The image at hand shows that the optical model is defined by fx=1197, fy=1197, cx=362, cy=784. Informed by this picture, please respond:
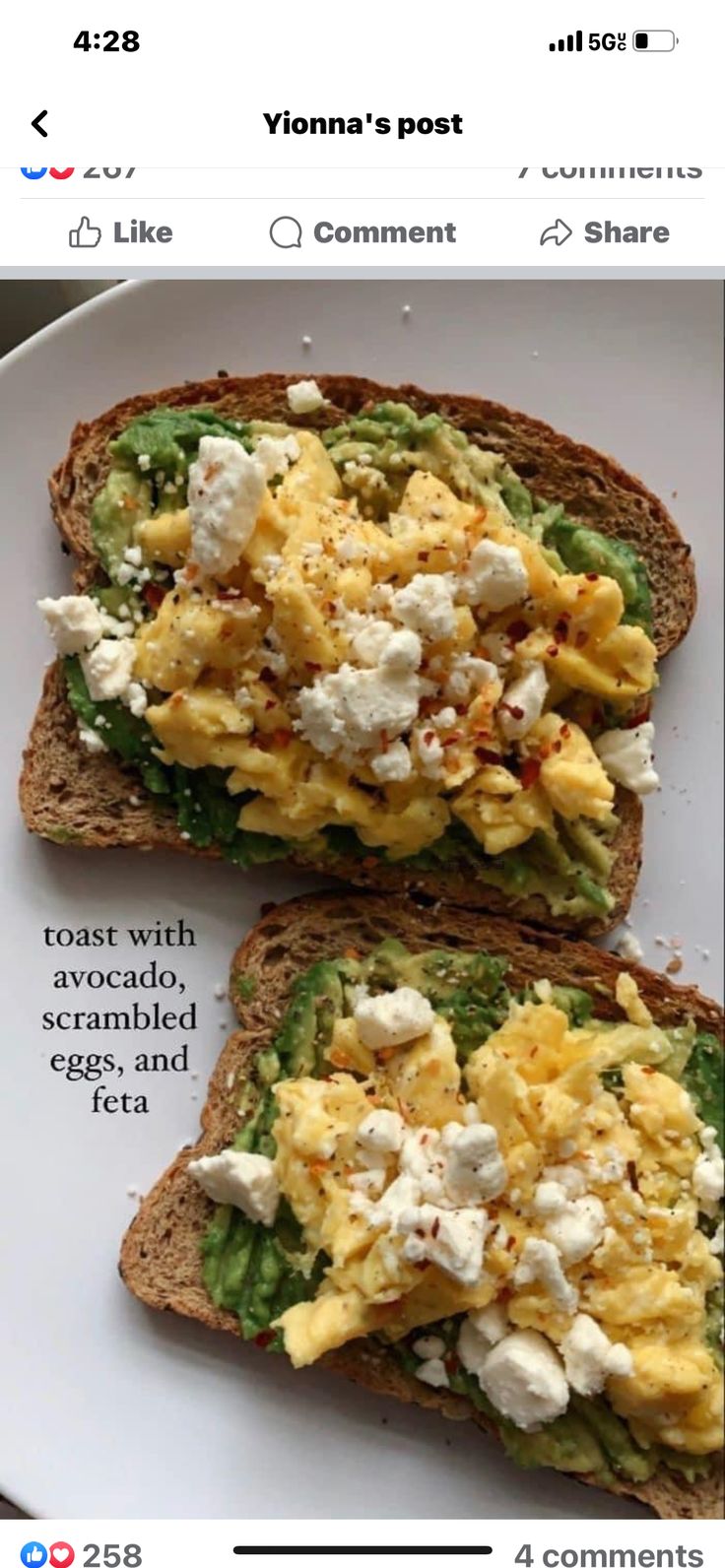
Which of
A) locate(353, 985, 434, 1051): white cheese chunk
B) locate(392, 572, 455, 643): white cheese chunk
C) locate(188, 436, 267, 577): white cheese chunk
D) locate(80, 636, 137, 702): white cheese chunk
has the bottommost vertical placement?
locate(353, 985, 434, 1051): white cheese chunk

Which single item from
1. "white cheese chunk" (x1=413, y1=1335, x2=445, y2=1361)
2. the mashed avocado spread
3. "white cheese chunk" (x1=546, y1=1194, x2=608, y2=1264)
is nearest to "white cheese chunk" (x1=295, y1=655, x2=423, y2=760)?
the mashed avocado spread

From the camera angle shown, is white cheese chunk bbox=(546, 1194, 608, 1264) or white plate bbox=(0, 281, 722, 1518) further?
white plate bbox=(0, 281, 722, 1518)

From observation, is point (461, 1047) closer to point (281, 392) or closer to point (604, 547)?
point (604, 547)

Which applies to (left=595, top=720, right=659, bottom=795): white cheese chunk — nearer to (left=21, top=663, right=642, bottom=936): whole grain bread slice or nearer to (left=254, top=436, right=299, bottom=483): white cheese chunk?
(left=21, top=663, right=642, bottom=936): whole grain bread slice

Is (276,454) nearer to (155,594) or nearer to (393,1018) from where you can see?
(155,594)

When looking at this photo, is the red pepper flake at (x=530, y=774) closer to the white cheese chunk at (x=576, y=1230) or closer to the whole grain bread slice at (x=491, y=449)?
the whole grain bread slice at (x=491, y=449)

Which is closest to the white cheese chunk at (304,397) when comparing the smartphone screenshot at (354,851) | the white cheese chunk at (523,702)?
the smartphone screenshot at (354,851)
